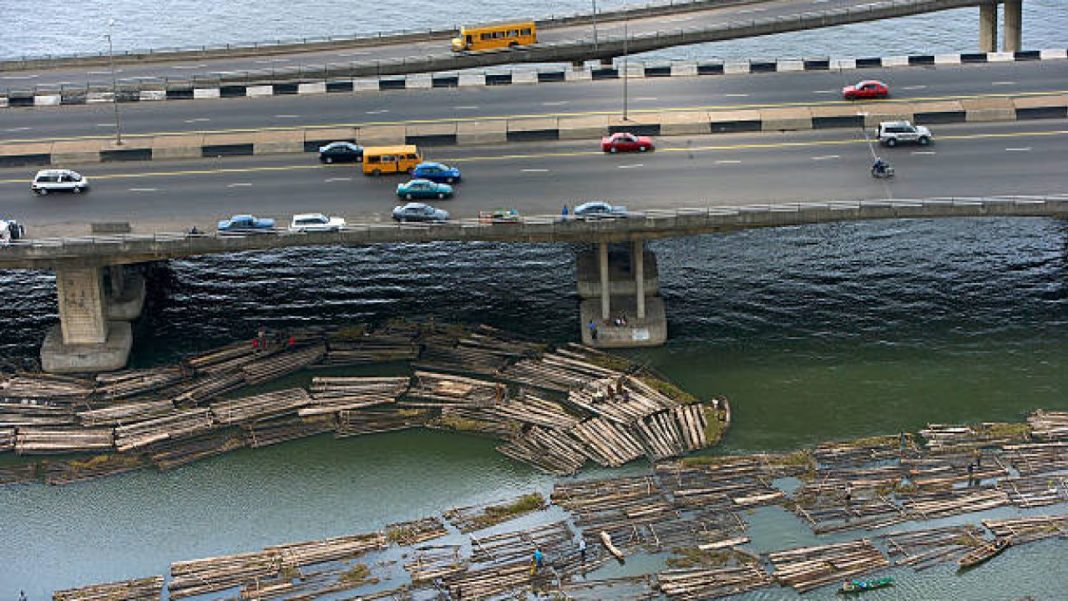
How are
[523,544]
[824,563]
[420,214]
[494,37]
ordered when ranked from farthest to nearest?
1. [494,37]
2. [420,214]
3. [523,544]
4. [824,563]

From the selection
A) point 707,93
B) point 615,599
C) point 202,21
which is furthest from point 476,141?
point 202,21

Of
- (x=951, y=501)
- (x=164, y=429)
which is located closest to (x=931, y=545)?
(x=951, y=501)

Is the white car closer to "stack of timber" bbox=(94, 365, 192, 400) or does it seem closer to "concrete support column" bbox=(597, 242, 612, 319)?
"stack of timber" bbox=(94, 365, 192, 400)

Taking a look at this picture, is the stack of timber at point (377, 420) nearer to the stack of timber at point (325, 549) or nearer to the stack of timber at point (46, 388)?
the stack of timber at point (325, 549)

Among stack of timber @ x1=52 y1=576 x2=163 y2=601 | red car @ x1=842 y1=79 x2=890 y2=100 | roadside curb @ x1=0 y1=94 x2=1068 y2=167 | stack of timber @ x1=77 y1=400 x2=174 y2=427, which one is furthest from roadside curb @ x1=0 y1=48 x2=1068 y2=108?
stack of timber @ x1=52 y1=576 x2=163 y2=601

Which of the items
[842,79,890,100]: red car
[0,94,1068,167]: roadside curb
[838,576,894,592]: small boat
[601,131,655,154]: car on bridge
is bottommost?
[838,576,894,592]: small boat

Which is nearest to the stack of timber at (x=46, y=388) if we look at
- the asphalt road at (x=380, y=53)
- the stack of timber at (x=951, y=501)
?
the asphalt road at (x=380, y=53)

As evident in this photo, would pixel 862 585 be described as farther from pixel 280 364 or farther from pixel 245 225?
pixel 245 225
